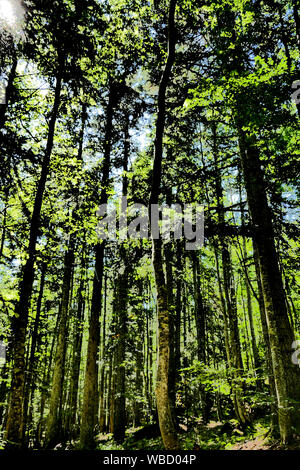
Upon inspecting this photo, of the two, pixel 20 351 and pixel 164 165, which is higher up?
pixel 164 165

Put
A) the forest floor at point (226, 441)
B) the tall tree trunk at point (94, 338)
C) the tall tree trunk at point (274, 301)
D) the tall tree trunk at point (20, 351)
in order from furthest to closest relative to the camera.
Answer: the tall tree trunk at point (94, 338) < the tall tree trunk at point (20, 351) < the forest floor at point (226, 441) < the tall tree trunk at point (274, 301)

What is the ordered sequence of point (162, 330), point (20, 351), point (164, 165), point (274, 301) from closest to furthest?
point (162, 330) < point (274, 301) < point (20, 351) < point (164, 165)

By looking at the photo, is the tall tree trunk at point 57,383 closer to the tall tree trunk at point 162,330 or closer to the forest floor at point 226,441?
the forest floor at point 226,441

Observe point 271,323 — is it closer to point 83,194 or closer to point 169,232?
point 169,232

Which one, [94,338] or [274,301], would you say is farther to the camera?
[94,338]

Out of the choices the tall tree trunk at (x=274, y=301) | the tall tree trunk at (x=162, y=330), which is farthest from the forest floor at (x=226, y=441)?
the tall tree trunk at (x=162, y=330)

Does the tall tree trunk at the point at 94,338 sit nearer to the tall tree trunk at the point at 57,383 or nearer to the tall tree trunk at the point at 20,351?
the tall tree trunk at the point at 57,383

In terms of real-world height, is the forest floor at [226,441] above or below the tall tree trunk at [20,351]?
below

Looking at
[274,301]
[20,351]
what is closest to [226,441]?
[274,301]

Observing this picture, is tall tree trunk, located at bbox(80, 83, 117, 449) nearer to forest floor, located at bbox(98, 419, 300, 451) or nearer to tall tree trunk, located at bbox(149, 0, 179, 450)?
forest floor, located at bbox(98, 419, 300, 451)

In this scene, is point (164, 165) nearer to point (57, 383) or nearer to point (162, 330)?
point (162, 330)

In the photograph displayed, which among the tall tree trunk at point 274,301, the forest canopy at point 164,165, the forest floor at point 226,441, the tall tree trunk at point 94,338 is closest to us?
the tall tree trunk at point 274,301

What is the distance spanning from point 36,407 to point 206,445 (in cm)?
2932

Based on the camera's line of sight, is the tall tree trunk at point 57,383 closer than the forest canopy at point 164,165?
No
